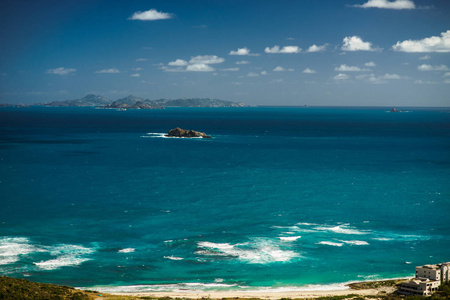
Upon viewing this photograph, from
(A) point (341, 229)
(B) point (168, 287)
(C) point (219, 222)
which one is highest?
(C) point (219, 222)

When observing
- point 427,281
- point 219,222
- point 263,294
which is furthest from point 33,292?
point 427,281

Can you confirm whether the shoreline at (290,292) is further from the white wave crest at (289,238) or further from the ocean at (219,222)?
the white wave crest at (289,238)

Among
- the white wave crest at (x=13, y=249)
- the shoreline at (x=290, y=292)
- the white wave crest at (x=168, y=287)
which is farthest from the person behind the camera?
the white wave crest at (x=13, y=249)

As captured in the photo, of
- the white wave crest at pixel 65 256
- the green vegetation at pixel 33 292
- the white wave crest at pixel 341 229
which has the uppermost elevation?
the green vegetation at pixel 33 292

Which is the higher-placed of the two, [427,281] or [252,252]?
[427,281]

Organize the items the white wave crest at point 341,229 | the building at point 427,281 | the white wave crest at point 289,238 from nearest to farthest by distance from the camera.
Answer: the building at point 427,281
the white wave crest at point 289,238
the white wave crest at point 341,229

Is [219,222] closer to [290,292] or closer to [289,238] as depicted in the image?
[289,238]

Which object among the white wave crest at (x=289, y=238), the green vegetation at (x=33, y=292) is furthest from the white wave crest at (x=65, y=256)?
the white wave crest at (x=289, y=238)
